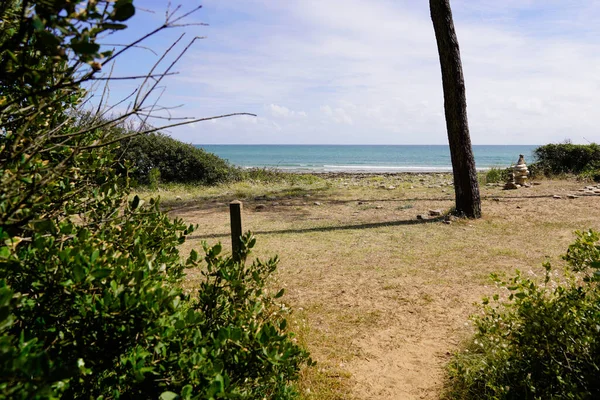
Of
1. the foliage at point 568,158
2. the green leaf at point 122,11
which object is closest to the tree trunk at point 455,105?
the green leaf at point 122,11

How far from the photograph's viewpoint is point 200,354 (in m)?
1.60

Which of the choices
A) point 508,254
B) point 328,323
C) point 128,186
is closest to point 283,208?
point 508,254

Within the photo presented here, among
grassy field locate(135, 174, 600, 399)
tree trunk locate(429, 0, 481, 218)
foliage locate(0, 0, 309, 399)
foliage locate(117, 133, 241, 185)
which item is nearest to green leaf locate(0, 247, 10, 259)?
foliage locate(0, 0, 309, 399)

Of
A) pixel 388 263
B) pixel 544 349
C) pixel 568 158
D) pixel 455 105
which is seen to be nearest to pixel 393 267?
pixel 388 263

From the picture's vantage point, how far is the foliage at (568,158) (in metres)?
16.4

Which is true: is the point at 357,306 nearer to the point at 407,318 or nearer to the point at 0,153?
the point at 407,318

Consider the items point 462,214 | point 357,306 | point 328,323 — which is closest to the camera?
point 328,323

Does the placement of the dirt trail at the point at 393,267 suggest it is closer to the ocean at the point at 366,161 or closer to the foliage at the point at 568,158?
the foliage at the point at 568,158

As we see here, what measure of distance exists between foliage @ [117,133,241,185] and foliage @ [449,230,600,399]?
15.6 metres

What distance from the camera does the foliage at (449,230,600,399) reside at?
7.96 ft

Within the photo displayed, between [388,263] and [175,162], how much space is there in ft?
42.7

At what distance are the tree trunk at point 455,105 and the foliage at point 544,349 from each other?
6094 millimetres

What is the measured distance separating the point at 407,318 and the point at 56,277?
3.92 meters

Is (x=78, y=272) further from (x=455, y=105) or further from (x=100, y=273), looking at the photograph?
(x=455, y=105)
